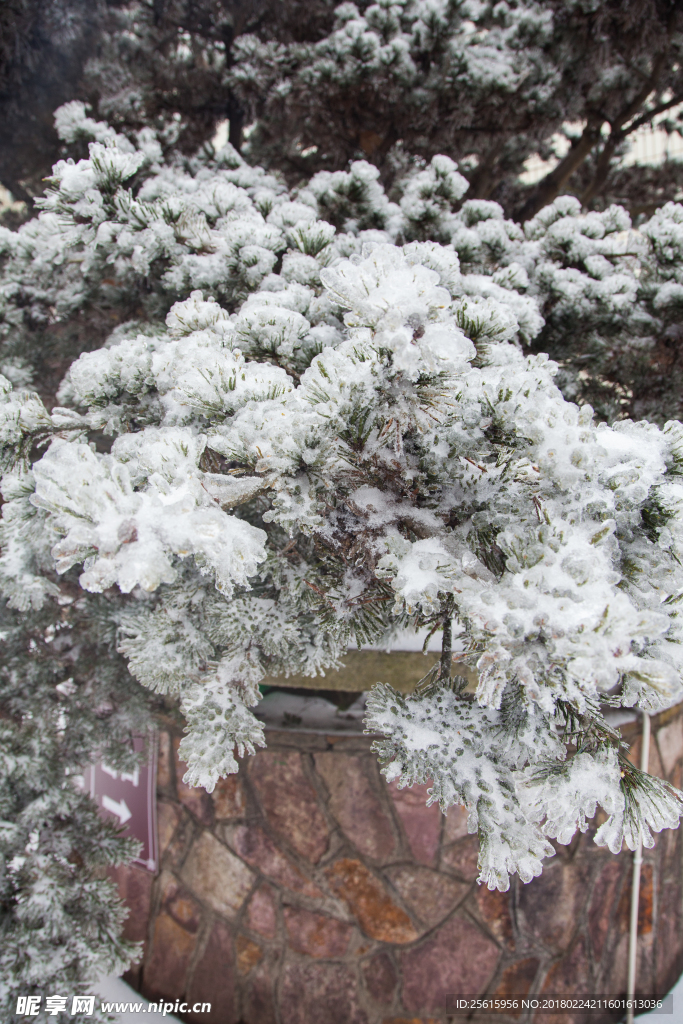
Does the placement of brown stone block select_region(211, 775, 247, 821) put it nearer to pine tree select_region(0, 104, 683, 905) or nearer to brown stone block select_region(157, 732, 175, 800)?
brown stone block select_region(157, 732, 175, 800)

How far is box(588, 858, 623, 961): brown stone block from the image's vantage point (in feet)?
6.27

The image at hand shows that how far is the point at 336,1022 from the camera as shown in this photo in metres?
1.81

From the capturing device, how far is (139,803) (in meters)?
2.10

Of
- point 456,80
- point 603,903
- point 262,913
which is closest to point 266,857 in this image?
point 262,913

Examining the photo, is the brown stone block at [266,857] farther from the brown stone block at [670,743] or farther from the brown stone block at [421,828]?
the brown stone block at [670,743]

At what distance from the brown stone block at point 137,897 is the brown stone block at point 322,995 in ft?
2.10

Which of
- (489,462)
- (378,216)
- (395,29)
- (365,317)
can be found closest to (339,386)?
(365,317)

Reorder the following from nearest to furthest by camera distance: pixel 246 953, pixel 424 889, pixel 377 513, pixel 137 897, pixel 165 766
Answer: pixel 377 513
pixel 424 889
pixel 246 953
pixel 165 766
pixel 137 897

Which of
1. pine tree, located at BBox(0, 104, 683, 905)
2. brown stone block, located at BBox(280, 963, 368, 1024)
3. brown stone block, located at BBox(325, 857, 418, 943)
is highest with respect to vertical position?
pine tree, located at BBox(0, 104, 683, 905)

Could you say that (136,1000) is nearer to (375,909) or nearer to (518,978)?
(375,909)

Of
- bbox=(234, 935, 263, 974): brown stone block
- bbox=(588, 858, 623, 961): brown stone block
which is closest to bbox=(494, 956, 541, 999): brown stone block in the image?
bbox=(588, 858, 623, 961): brown stone block

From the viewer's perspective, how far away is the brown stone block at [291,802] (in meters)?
1.80

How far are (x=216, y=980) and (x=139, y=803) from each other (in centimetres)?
67

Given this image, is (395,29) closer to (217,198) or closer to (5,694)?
(217,198)
